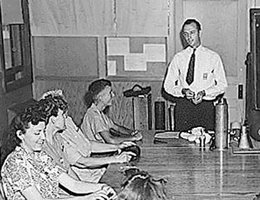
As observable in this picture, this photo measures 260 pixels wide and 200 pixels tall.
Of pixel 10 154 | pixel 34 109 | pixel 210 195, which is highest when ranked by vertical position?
pixel 34 109

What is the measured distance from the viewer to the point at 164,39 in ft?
17.6

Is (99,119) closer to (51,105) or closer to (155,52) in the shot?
(51,105)

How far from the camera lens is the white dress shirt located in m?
4.36

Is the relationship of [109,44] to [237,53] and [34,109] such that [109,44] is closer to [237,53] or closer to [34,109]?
[237,53]

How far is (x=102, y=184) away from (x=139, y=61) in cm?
276

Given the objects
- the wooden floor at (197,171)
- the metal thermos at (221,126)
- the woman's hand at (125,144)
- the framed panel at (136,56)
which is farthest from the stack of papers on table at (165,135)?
the framed panel at (136,56)

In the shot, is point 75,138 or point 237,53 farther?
point 237,53

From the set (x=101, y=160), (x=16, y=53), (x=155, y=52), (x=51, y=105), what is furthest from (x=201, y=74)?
(x=16, y=53)

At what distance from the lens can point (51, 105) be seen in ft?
10.0

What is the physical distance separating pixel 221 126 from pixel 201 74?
1.04m

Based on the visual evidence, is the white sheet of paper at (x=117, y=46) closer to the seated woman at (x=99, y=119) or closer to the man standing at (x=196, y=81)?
the man standing at (x=196, y=81)

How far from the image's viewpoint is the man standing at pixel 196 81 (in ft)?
14.3

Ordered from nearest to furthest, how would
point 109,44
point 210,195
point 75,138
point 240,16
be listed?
point 210,195, point 75,138, point 240,16, point 109,44

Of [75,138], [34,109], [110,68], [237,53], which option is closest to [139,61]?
[110,68]
